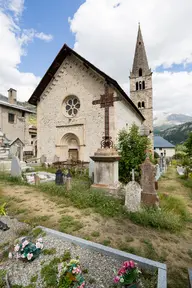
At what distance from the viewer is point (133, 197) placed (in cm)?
495

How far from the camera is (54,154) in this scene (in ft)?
47.9

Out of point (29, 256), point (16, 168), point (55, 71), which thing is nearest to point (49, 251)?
point (29, 256)

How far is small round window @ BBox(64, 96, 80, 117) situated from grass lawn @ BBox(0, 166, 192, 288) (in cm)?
933

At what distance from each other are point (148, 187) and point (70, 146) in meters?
10.2

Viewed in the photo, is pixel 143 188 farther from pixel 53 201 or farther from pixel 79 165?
pixel 79 165

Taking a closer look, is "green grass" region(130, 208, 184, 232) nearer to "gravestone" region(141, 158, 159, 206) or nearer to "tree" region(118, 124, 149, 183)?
"gravestone" region(141, 158, 159, 206)

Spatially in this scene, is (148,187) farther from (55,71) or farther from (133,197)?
(55,71)

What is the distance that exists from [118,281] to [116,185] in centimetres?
449

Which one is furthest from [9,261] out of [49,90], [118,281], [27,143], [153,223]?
[27,143]

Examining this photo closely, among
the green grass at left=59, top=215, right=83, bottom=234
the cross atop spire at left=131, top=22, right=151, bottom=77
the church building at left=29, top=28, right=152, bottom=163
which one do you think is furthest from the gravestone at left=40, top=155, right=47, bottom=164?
the cross atop spire at left=131, top=22, right=151, bottom=77

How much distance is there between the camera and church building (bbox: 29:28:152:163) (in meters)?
12.6

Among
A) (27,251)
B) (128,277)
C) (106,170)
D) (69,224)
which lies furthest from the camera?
(106,170)

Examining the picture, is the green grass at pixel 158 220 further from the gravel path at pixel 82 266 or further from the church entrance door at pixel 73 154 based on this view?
the church entrance door at pixel 73 154

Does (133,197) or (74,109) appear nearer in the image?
(133,197)
